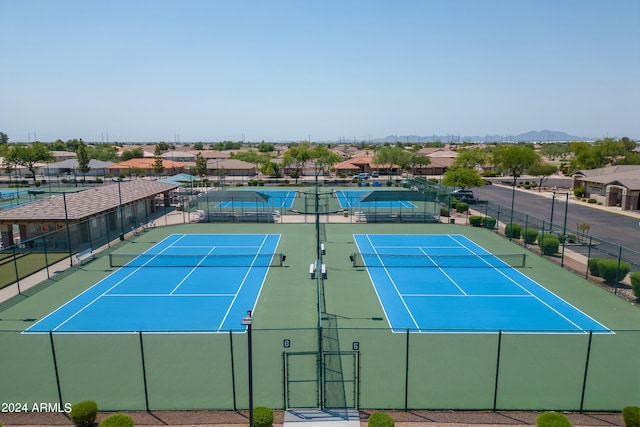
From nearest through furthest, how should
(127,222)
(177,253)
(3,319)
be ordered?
(3,319)
(177,253)
(127,222)

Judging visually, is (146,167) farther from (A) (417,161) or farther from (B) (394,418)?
(B) (394,418)

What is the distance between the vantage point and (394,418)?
10844mm

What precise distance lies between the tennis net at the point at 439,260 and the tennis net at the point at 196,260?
4990mm

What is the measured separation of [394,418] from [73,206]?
88.4 feet

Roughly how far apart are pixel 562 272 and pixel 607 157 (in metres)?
65.5

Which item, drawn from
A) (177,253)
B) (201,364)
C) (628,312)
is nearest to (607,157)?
(628,312)

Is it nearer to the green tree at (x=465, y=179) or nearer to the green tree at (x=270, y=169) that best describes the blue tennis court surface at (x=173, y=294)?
the green tree at (x=465, y=179)

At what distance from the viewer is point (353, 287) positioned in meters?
21.3

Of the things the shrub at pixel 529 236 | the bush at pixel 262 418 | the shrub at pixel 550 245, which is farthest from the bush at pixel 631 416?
the shrub at pixel 529 236

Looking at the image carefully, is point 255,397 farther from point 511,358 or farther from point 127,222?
point 127,222

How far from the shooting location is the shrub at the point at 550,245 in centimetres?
2656

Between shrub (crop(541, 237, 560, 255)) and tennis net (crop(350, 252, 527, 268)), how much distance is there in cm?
177

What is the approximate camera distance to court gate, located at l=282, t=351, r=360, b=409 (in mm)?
11242

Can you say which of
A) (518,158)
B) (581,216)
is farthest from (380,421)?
(518,158)
